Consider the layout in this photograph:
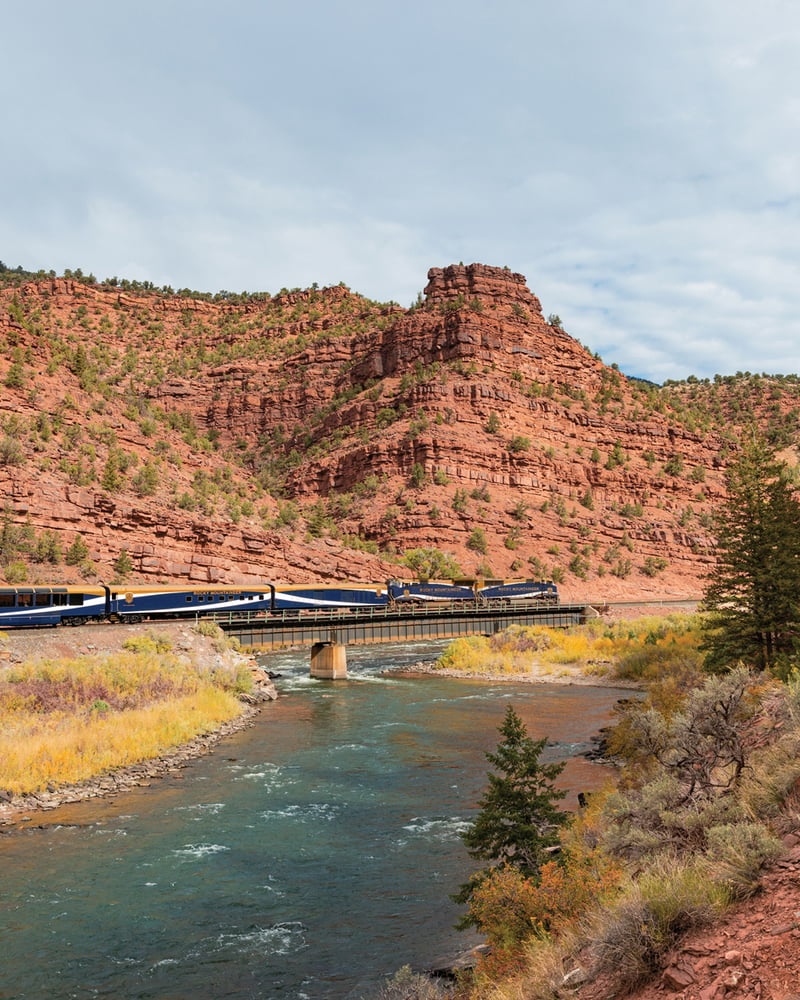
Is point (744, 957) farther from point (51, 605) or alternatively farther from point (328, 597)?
point (328, 597)

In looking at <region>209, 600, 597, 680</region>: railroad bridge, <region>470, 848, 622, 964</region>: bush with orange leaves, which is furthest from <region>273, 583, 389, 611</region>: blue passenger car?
<region>470, 848, 622, 964</region>: bush with orange leaves

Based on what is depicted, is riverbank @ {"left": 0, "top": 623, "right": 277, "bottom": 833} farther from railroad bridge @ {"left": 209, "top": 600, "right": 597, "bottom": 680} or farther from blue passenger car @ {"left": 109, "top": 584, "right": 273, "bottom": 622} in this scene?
railroad bridge @ {"left": 209, "top": 600, "right": 597, "bottom": 680}

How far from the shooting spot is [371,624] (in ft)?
164

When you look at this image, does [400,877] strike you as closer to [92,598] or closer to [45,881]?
[45,881]

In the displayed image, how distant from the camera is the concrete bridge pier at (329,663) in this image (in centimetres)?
4341

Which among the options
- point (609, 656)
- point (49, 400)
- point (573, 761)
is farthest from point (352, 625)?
point (49, 400)

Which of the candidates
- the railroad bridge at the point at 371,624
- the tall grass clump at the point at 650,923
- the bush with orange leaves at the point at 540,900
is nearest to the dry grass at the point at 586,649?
the railroad bridge at the point at 371,624

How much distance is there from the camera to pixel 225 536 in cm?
6794

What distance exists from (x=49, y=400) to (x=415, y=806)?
6415cm

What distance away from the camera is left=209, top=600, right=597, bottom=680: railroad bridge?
44.7 m

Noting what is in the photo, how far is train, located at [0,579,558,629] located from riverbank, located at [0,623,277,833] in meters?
2.36

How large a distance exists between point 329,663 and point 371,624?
682 centimetres

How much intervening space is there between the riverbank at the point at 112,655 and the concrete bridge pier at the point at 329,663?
4.90 metres

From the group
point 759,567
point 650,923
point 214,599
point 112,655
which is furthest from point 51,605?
point 650,923
